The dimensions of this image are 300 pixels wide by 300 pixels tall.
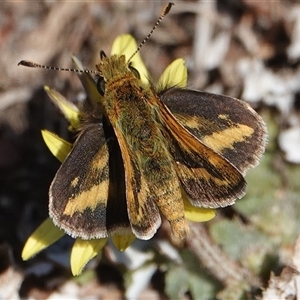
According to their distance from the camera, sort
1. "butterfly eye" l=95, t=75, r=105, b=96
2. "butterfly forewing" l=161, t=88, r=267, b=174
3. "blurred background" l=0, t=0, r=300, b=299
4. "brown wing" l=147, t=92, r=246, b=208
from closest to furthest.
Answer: "brown wing" l=147, t=92, r=246, b=208 → "butterfly forewing" l=161, t=88, r=267, b=174 → "butterfly eye" l=95, t=75, r=105, b=96 → "blurred background" l=0, t=0, r=300, b=299

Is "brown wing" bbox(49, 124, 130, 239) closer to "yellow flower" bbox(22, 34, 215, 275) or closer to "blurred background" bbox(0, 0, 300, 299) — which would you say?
"yellow flower" bbox(22, 34, 215, 275)

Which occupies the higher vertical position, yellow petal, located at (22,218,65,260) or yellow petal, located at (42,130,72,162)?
yellow petal, located at (42,130,72,162)

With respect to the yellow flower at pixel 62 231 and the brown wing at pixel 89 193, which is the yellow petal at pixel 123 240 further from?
the brown wing at pixel 89 193

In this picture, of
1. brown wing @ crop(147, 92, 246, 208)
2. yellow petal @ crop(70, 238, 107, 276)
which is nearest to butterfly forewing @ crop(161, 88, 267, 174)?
brown wing @ crop(147, 92, 246, 208)

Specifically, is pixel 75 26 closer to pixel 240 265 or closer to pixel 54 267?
pixel 54 267

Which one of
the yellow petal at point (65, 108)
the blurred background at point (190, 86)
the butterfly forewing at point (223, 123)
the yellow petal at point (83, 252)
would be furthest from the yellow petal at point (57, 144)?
the blurred background at point (190, 86)

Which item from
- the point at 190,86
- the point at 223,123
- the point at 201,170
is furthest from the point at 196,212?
the point at 190,86

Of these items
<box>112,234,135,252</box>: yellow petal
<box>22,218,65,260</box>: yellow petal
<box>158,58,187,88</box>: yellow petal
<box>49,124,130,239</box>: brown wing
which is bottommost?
<box>22,218,65,260</box>: yellow petal
